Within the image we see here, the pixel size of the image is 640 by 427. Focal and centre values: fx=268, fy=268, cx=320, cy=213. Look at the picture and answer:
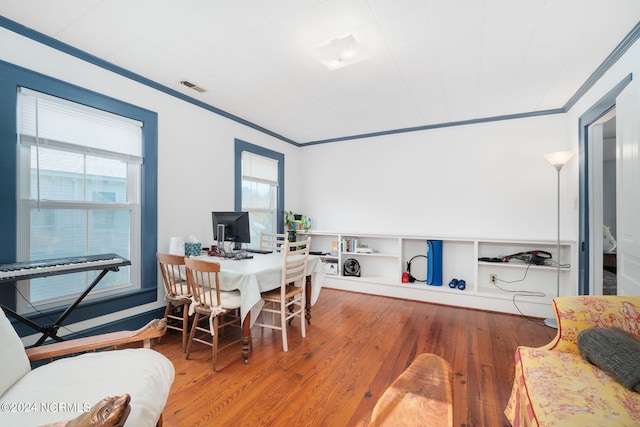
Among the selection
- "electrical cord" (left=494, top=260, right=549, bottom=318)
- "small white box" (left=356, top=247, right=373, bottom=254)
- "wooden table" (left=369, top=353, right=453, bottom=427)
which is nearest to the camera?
"wooden table" (left=369, top=353, right=453, bottom=427)

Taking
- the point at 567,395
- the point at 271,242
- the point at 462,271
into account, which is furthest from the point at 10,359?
the point at 462,271

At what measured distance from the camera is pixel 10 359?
1.13 meters

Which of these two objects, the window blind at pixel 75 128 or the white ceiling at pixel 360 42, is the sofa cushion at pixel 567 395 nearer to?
the white ceiling at pixel 360 42

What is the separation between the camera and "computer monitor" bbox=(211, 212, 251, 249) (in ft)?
9.57

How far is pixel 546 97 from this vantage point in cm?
317

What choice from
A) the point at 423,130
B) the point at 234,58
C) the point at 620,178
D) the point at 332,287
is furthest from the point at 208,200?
the point at 620,178

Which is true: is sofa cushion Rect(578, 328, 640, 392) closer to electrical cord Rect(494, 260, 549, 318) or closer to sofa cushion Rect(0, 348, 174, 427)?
sofa cushion Rect(0, 348, 174, 427)

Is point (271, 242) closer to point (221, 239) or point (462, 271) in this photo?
point (221, 239)

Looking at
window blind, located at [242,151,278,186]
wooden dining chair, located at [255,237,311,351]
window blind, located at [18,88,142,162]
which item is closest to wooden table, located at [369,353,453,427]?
wooden dining chair, located at [255,237,311,351]

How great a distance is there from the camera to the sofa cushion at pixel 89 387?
3.19 feet

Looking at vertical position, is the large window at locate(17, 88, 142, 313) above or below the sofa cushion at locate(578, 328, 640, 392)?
above

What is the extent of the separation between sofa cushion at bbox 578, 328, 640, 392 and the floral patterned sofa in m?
0.04

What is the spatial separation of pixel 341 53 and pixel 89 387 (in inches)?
100

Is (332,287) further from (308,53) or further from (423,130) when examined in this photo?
(308,53)
